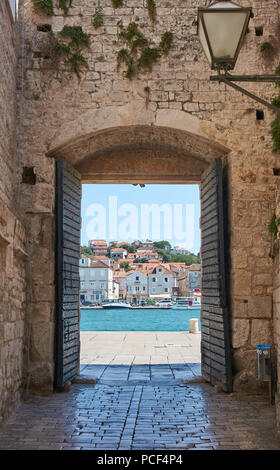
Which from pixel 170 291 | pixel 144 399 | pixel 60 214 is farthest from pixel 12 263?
pixel 170 291

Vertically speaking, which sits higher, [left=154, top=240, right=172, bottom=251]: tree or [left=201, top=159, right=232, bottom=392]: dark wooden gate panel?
[left=154, top=240, right=172, bottom=251]: tree

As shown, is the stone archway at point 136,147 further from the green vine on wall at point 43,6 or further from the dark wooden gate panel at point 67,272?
the green vine on wall at point 43,6

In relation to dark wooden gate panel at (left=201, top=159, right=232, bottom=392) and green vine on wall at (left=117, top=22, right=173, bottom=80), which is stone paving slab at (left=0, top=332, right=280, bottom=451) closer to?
dark wooden gate panel at (left=201, top=159, right=232, bottom=392)

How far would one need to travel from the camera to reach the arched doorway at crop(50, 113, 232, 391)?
19.4 ft

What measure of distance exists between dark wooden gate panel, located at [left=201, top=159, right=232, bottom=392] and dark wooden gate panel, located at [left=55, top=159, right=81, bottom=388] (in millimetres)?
1848

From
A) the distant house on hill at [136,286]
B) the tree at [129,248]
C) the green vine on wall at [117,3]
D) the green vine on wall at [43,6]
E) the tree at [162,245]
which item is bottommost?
the distant house on hill at [136,286]

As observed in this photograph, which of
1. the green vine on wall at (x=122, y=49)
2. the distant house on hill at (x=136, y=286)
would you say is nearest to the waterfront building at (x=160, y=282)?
the distant house on hill at (x=136, y=286)

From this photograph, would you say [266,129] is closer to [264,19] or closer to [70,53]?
[264,19]

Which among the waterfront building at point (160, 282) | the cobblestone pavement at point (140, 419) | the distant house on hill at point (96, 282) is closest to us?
the cobblestone pavement at point (140, 419)

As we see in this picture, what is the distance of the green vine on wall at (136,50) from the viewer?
6.21 m

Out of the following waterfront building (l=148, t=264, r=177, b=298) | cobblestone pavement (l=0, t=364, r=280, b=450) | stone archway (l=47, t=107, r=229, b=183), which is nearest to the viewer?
cobblestone pavement (l=0, t=364, r=280, b=450)

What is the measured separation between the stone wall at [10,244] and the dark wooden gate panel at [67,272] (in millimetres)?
490

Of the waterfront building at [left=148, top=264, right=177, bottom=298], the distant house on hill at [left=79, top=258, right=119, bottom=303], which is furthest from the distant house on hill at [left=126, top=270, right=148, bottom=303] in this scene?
the distant house on hill at [left=79, top=258, right=119, bottom=303]
